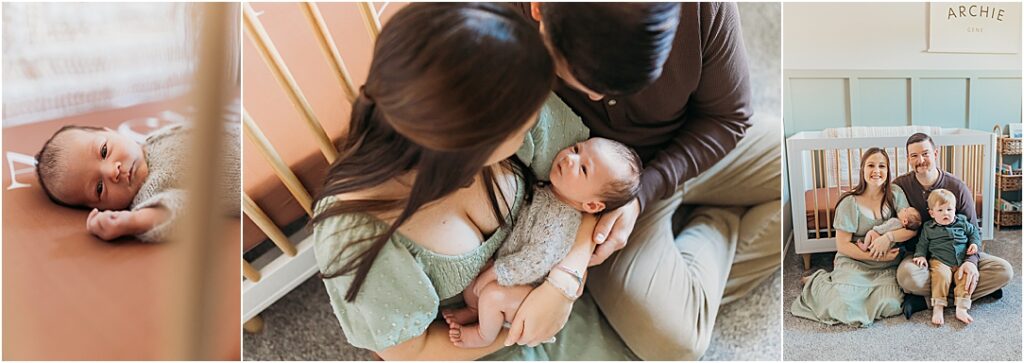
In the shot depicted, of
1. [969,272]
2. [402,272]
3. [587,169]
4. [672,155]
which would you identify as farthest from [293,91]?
[969,272]

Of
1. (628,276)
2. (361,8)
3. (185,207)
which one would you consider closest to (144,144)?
(361,8)

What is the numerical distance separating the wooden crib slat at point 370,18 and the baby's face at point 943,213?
69 centimetres

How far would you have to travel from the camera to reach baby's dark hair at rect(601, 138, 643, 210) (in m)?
0.86

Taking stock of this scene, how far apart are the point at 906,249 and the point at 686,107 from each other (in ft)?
1.04

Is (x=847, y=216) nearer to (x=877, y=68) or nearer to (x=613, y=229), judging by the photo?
(x=877, y=68)

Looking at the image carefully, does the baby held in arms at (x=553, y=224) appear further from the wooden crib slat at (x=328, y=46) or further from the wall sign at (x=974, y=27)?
the wall sign at (x=974, y=27)

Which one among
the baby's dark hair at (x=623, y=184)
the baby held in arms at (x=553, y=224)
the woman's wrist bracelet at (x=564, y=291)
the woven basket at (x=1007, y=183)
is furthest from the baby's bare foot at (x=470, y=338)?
the woven basket at (x=1007, y=183)

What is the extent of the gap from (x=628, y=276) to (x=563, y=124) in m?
0.21

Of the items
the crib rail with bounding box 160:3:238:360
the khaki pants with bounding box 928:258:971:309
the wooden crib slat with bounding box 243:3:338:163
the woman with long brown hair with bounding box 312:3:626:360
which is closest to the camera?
the crib rail with bounding box 160:3:238:360

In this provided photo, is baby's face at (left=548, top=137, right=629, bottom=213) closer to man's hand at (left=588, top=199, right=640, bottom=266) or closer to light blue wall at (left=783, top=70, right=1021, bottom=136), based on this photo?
man's hand at (left=588, top=199, right=640, bottom=266)

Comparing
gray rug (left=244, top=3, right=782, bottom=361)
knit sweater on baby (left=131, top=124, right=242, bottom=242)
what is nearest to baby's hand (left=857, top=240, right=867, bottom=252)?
gray rug (left=244, top=3, right=782, bottom=361)

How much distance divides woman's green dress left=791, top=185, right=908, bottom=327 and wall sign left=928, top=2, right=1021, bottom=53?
0.61ft

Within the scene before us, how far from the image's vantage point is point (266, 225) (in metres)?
0.90

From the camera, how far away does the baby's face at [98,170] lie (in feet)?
2.88
